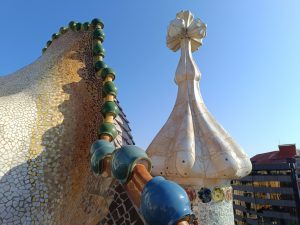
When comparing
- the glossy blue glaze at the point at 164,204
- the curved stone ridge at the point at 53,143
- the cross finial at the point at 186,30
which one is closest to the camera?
the glossy blue glaze at the point at 164,204

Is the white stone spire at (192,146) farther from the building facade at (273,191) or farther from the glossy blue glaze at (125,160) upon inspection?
the building facade at (273,191)

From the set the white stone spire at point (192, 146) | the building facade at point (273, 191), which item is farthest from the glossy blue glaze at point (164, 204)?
the building facade at point (273, 191)

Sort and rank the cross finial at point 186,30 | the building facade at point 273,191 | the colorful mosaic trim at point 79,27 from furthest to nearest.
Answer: the building facade at point 273,191 < the cross finial at point 186,30 < the colorful mosaic trim at point 79,27

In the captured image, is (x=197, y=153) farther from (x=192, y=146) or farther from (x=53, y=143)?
(x=53, y=143)

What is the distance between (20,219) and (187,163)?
91.1 inches

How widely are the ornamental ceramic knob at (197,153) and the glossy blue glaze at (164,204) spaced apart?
2530 mm

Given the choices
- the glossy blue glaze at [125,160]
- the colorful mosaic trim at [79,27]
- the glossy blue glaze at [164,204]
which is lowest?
the glossy blue glaze at [164,204]

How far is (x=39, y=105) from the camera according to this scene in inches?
130

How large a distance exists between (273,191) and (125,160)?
3037 cm

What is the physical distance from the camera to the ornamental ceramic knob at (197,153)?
3889 mm

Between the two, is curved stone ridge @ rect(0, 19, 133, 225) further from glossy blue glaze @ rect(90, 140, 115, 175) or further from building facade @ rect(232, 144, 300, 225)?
building facade @ rect(232, 144, 300, 225)

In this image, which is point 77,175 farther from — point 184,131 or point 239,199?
point 239,199

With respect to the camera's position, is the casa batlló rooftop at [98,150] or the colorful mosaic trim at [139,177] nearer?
the colorful mosaic trim at [139,177]

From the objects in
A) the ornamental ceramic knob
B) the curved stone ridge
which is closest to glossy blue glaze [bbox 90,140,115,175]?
the curved stone ridge
